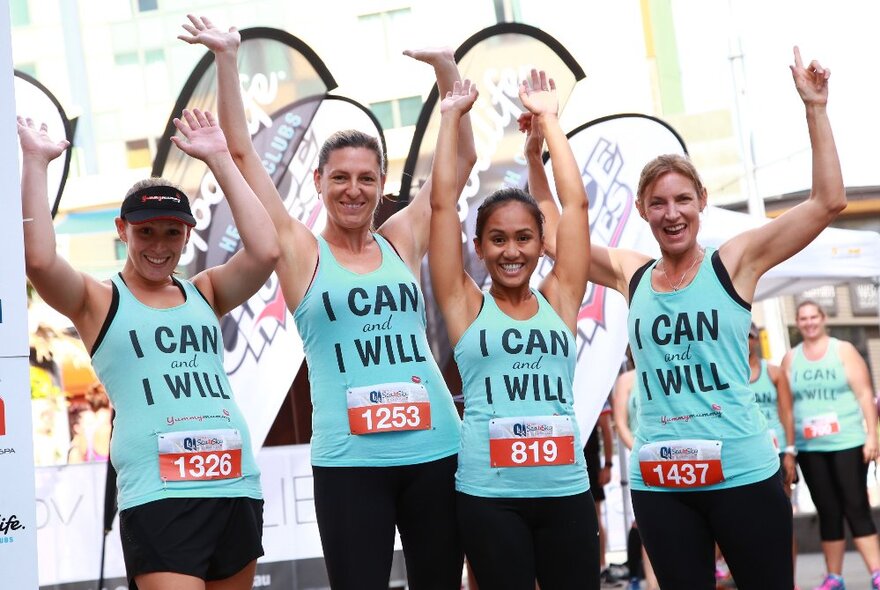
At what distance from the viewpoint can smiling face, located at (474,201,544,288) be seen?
138 inches

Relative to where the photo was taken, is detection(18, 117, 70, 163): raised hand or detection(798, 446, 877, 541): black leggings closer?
detection(18, 117, 70, 163): raised hand

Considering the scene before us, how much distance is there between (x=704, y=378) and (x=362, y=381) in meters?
1.00

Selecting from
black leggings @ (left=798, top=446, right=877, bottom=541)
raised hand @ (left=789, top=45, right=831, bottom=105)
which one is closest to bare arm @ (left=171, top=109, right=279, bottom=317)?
raised hand @ (left=789, top=45, right=831, bottom=105)

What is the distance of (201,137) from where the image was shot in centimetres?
335

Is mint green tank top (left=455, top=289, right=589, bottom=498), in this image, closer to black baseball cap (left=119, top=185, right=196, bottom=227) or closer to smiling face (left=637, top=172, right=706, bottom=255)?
smiling face (left=637, top=172, right=706, bottom=255)

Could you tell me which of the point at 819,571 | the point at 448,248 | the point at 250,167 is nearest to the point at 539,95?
the point at 448,248

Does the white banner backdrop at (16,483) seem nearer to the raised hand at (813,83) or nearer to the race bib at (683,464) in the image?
the race bib at (683,464)

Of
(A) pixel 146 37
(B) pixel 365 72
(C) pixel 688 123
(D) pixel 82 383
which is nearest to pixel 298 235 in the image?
(A) pixel 146 37

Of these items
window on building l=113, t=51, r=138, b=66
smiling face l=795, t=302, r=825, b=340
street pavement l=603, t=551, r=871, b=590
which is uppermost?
window on building l=113, t=51, r=138, b=66

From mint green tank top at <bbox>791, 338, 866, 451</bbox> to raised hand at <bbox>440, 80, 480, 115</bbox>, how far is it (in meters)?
4.11

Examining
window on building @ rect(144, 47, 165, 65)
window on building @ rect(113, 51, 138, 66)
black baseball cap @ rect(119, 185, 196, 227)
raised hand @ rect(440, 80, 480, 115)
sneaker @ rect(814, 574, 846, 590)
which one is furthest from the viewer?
window on building @ rect(144, 47, 165, 65)

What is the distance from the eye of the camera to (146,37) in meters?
8.94

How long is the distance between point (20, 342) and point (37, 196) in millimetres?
701

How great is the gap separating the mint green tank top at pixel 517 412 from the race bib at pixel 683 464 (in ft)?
0.68
